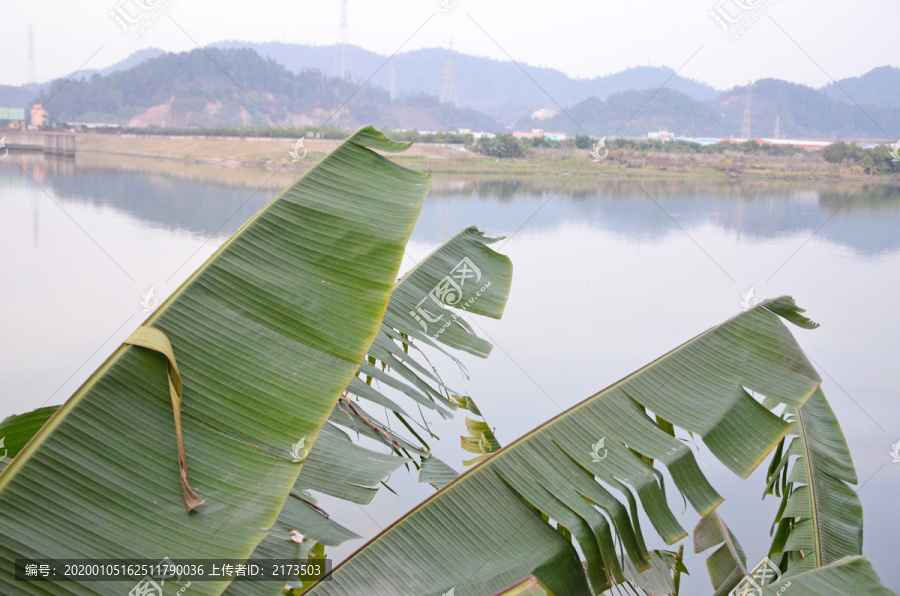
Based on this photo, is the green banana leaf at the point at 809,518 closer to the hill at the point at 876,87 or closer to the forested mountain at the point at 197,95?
the forested mountain at the point at 197,95

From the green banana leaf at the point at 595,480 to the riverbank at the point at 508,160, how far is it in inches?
240

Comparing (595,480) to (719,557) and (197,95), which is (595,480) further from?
(197,95)

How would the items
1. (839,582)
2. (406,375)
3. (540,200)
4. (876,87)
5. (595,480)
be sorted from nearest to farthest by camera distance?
(839,582), (595,480), (406,375), (540,200), (876,87)

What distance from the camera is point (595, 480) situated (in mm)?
937

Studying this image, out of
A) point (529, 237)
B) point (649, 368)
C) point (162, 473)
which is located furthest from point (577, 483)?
point (529, 237)

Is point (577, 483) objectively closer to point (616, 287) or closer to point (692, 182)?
point (616, 287)

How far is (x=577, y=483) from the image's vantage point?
0.95 metres

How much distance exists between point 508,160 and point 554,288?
18.7 feet

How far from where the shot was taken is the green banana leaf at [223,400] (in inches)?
24.9

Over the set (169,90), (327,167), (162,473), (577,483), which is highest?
(169,90)

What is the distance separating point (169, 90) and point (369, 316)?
9.84 meters

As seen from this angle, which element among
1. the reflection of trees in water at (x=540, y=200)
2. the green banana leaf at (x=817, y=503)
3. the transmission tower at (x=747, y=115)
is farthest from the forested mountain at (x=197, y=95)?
the green banana leaf at (x=817, y=503)

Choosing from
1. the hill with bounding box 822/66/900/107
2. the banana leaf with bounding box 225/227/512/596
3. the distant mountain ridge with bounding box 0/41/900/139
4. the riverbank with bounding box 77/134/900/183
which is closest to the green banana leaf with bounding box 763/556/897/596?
the banana leaf with bounding box 225/227/512/596

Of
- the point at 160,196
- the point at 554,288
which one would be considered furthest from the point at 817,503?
the point at 160,196
